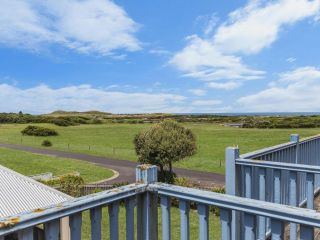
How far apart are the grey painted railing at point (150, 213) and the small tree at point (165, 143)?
2295 centimetres

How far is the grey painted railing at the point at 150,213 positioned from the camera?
7.06ft

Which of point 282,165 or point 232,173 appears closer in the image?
point 282,165

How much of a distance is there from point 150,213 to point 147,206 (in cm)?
7

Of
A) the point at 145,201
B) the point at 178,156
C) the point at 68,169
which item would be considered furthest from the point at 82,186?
the point at 145,201

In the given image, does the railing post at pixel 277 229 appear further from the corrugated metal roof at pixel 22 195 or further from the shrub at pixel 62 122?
the shrub at pixel 62 122

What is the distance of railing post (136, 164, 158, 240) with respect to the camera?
2.92 metres

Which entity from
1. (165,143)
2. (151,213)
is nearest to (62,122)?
(165,143)

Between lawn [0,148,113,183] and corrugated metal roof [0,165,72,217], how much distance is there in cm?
1606

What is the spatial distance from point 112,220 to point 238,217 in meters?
2.56

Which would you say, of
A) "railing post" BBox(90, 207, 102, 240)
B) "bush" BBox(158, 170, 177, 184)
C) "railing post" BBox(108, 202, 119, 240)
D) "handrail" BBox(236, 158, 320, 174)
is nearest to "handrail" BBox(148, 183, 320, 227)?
"railing post" BBox(108, 202, 119, 240)

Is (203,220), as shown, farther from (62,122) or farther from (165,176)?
(62,122)

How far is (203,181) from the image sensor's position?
2772 cm

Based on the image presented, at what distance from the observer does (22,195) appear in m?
11.2

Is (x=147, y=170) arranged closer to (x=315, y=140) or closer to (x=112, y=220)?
(x=112, y=220)
